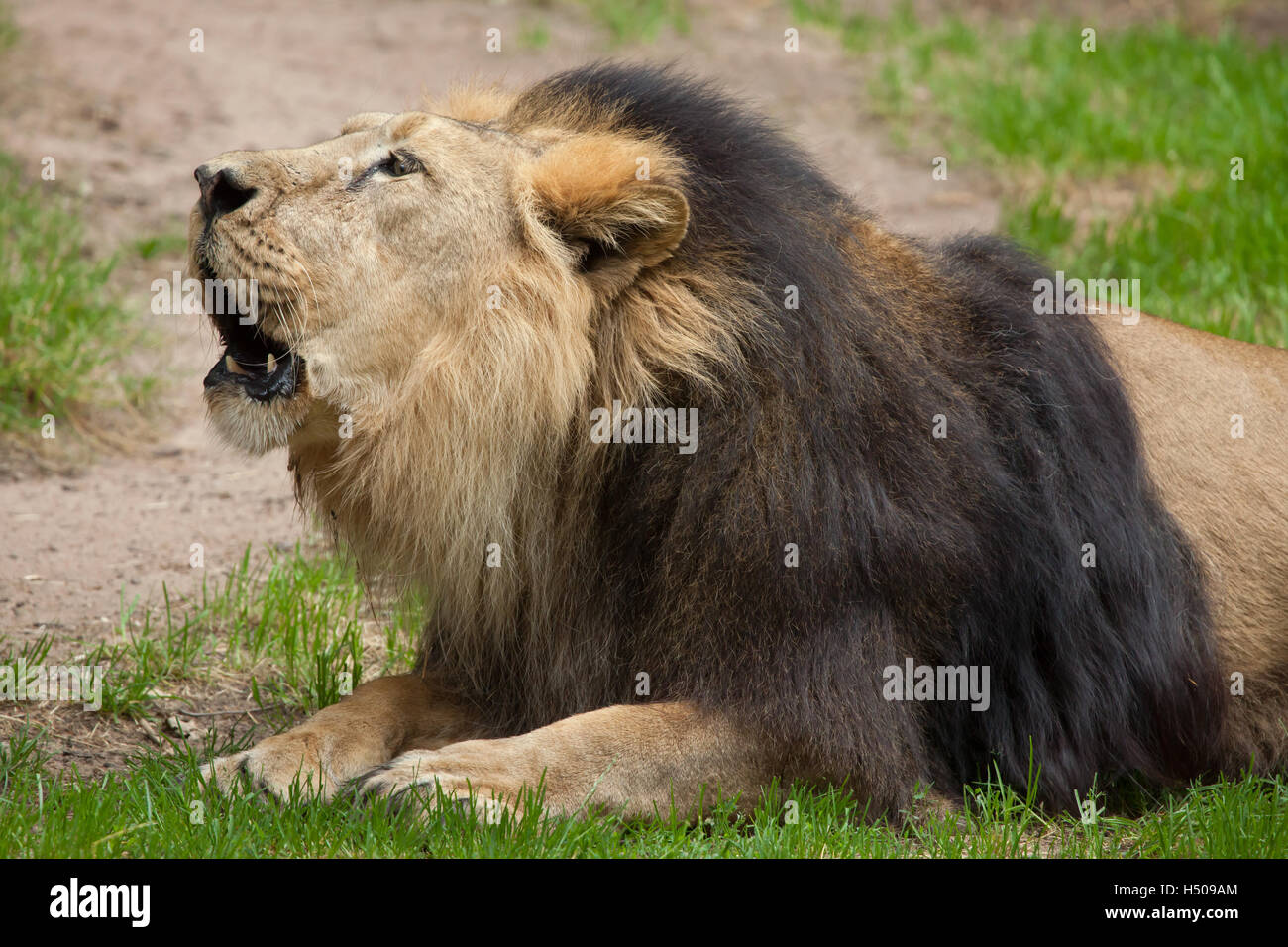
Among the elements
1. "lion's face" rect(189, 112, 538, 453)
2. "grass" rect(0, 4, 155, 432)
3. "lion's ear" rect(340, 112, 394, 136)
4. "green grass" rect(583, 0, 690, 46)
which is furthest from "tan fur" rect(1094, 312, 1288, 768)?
"green grass" rect(583, 0, 690, 46)

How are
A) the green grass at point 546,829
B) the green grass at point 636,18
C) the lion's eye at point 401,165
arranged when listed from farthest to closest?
the green grass at point 636,18
the lion's eye at point 401,165
the green grass at point 546,829

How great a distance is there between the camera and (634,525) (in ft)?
12.6

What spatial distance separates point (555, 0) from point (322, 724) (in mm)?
9233

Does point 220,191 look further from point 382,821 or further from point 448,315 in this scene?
point 382,821

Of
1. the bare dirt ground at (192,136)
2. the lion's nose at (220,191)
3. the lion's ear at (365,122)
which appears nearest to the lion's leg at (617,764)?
the bare dirt ground at (192,136)

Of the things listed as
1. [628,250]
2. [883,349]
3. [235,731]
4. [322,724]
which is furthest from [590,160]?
[235,731]

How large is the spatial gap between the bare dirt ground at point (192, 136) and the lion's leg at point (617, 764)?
122 cm

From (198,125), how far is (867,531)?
7.11m

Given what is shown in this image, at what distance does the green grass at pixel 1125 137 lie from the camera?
7.57 m

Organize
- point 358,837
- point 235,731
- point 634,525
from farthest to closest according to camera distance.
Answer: point 235,731
point 634,525
point 358,837

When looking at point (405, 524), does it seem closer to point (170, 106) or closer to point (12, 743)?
point (12, 743)

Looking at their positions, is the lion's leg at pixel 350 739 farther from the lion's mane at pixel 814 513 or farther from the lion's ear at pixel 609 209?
the lion's ear at pixel 609 209

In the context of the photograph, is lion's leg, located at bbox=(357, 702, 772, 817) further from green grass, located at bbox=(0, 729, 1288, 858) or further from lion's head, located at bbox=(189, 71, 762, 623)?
lion's head, located at bbox=(189, 71, 762, 623)

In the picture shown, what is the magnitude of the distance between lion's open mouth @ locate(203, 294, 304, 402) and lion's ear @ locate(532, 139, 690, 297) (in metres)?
0.75
